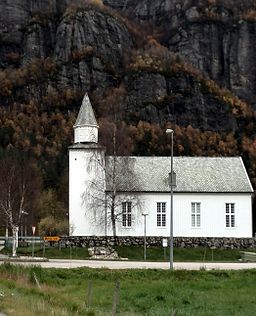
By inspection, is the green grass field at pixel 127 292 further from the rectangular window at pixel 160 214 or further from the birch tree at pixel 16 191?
the rectangular window at pixel 160 214

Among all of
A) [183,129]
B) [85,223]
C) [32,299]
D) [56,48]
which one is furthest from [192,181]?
[56,48]

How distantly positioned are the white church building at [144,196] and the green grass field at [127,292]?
2563cm

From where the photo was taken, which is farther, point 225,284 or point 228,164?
point 228,164

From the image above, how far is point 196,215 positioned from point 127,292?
34338 mm

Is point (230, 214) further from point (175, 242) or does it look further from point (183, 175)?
point (175, 242)

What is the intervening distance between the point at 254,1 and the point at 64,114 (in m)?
71.9

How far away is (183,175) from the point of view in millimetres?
63156

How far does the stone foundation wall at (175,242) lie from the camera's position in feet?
194

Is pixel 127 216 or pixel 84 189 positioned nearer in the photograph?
pixel 84 189

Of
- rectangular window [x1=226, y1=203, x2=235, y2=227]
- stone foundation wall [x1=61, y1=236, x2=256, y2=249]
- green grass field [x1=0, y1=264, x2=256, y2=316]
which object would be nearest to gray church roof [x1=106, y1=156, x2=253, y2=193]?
rectangular window [x1=226, y1=203, x2=235, y2=227]

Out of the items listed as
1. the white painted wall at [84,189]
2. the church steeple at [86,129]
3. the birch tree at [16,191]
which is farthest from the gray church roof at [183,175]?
the birch tree at [16,191]

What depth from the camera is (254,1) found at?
197 m

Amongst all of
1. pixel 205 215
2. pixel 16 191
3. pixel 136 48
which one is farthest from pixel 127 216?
pixel 136 48

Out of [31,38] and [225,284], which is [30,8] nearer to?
[31,38]
